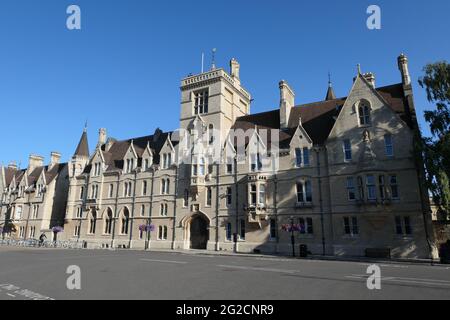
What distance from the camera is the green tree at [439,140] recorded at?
25.1 meters

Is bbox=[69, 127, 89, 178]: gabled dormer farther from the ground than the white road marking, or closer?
farther from the ground

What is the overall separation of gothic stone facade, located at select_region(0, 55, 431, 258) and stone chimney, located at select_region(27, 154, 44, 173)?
74.6 feet

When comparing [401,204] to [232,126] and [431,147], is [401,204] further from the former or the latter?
[232,126]

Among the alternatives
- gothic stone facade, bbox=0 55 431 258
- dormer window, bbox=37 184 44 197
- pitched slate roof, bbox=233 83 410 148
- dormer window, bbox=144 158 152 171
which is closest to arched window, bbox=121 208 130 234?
gothic stone facade, bbox=0 55 431 258

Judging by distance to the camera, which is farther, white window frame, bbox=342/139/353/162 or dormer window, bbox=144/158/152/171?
dormer window, bbox=144/158/152/171

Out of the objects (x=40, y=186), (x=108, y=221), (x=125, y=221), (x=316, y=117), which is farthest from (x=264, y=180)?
(x=40, y=186)

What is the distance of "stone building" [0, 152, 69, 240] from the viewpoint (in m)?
57.9

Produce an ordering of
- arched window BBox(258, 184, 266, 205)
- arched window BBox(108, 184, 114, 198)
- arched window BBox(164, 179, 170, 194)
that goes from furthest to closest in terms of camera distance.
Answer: arched window BBox(108, 184, 114, 198) < arched window BBox(164, 179, 170, 194) < arched window BBox(258, 184, 266, 205)

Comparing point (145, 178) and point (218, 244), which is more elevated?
point (145, 178)

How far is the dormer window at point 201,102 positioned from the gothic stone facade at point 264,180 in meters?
0.19

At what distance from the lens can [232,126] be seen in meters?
46.0

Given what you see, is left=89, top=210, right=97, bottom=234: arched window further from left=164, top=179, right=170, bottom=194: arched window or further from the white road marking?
the white road marking
